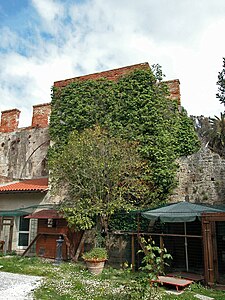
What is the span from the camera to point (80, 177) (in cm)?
1171

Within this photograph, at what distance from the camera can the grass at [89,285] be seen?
5.93 m

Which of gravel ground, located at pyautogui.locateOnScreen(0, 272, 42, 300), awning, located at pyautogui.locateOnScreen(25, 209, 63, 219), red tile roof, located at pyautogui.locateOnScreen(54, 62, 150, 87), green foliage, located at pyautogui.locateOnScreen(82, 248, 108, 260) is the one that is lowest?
gravel ground, located at pyautogui.locateOnScreen(0, 272, 42, 300)

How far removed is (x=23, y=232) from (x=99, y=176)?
6.03 m

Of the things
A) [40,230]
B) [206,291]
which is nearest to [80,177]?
[40,230]

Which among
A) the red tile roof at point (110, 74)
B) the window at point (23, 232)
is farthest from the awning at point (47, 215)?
the red tile roof at point (110, 74)

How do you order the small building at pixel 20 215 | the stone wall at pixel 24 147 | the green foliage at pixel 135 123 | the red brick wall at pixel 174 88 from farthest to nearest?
the stone wall at pixel 24 147 < the red brick wall at pixel 174 88 < the small building at pixel 20 215 < the green foliage at pixel 135 123

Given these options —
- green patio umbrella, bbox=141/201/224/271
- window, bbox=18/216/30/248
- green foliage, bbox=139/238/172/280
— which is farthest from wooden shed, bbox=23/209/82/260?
green foliage, bbox=139/238/172/280

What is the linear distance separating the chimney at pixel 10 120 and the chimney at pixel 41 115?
1491mm

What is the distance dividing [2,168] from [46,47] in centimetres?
1107

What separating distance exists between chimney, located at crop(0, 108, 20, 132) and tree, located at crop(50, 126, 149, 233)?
8.57 metres

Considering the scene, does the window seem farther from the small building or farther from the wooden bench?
the wooden bench

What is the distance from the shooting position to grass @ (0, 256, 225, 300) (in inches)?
233

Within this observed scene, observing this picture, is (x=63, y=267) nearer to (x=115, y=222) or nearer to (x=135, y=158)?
(x=115, y=222)

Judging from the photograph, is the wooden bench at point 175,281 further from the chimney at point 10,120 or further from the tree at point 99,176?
the chimney at point 10,120
